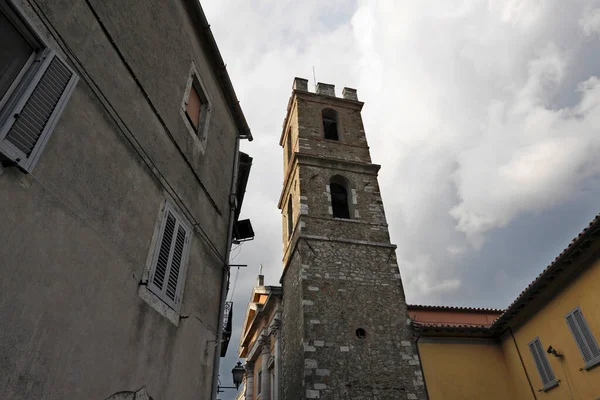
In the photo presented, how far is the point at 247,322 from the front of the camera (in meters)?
22.1

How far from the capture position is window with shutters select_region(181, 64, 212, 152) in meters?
6.39

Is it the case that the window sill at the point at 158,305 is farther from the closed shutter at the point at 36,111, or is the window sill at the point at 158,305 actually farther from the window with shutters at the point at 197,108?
the window with shutters at the point at 197,108

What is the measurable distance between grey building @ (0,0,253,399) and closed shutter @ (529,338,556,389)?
9.61 meters

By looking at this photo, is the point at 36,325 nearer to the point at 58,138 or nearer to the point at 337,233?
the point at 58,138

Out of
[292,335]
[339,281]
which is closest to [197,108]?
[339,281]

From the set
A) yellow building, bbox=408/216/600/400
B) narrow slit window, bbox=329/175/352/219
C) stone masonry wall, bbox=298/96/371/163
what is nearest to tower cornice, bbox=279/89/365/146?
stone masonry wall, bbox=298/96/371/163

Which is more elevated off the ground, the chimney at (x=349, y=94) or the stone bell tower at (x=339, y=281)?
the chimney at (x=349, y=94)

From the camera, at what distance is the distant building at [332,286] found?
11.4 meters

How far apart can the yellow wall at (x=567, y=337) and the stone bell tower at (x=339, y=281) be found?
10.8 feet

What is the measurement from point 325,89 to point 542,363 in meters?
14.4

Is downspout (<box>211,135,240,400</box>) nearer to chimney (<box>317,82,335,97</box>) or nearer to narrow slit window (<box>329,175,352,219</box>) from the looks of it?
narrow slit window (<box>329,175,352,219</box>)

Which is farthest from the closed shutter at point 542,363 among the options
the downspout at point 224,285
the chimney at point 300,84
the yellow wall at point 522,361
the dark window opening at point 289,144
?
the chimney at point 300,84

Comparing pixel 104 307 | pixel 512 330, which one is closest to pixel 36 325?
pixel 104 307

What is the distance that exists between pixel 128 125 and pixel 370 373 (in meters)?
9.52
